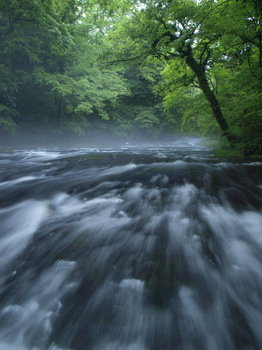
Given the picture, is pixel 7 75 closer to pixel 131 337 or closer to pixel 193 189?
pixel 193 189

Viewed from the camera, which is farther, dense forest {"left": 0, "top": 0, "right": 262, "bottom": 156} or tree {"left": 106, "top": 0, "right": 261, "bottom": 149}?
dense forest {"left": 0, "top": 0, "right": 262, "bottom": 156}

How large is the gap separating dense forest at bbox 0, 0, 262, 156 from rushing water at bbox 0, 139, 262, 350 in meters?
3.34

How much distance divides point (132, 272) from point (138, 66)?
12.1 meters

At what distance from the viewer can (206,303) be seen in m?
1.17

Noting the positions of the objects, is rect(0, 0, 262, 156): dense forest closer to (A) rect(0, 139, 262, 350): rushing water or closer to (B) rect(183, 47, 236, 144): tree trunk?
(B) rect(183, 47, 236, 144): tree trunk

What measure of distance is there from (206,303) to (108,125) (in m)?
19.2

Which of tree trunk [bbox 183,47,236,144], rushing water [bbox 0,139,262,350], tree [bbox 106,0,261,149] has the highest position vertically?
tree [bbox 106,0,261,149]

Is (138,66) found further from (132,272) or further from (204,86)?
(132,272)

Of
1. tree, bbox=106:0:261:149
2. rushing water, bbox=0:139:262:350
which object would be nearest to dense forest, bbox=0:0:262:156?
tree, bbox=106:0:261:149

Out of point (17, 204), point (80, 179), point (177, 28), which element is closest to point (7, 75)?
point (177, 28)

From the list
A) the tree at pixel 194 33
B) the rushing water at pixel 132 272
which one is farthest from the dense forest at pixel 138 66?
the rushing water at pixel 132 272

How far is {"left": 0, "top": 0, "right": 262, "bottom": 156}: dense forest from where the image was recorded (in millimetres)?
4621

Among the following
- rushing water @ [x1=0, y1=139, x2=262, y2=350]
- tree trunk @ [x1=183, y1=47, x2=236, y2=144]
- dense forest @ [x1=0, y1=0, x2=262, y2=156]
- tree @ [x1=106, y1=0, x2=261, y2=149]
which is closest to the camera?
rushing water @ [x1=0, y1=139, x2=262, y2=350]

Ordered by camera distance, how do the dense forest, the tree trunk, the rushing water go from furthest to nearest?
the tree trunk < the dense forest < the rushing water
